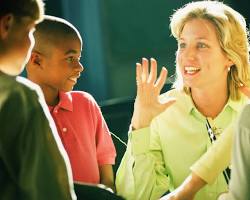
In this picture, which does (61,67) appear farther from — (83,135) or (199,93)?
(199,93)

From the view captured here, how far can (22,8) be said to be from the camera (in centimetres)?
114

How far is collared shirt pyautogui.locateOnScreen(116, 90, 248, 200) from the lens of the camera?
1727 millimetres

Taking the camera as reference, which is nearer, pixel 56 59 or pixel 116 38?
pixel 56 59

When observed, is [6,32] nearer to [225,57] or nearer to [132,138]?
[132,138]

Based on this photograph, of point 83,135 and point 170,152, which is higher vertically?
point 83,135

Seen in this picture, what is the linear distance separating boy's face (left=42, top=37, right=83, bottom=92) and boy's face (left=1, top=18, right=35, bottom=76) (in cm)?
53

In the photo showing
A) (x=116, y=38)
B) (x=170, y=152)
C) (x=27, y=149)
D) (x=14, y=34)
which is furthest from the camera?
(x=116, y=38)

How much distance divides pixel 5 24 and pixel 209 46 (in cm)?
102

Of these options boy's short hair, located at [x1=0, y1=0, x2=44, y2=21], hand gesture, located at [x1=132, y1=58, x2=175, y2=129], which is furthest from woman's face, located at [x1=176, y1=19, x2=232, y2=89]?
boy's short hair, located at [x1=0, y1=0, x2=44, y2=21]

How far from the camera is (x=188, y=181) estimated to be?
157 centimetres

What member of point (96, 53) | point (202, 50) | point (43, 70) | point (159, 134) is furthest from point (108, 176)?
point (96, 53)

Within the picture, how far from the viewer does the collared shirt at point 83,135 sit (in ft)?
5.53

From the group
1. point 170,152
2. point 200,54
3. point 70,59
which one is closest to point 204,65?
point 200,54

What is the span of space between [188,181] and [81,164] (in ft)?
1.17
